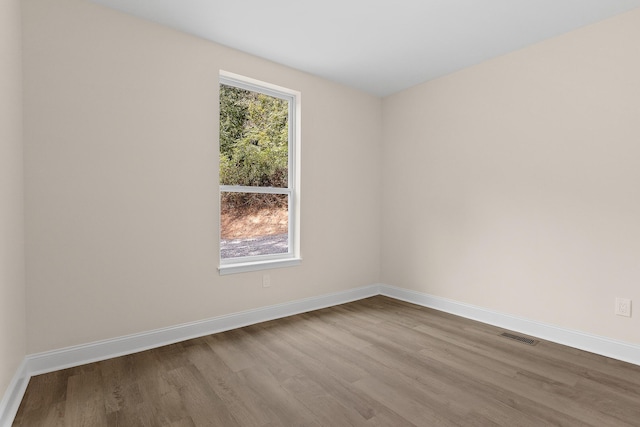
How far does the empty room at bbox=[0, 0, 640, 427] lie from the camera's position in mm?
2014

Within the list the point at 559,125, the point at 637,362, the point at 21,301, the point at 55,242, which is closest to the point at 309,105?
the point at 559,125

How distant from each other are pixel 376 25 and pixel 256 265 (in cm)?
244

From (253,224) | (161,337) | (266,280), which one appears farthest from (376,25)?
(161,337)

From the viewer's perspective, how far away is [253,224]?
342cm

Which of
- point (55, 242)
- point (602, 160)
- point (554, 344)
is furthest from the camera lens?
point (554, 344)

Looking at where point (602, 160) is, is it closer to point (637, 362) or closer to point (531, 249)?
point (531, 249)

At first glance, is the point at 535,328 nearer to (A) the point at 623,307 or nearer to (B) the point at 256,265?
(A) the point at 623,307

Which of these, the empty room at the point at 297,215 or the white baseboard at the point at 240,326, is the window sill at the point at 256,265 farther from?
the white baseboard at the point at 240,326

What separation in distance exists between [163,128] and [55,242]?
3.80ft

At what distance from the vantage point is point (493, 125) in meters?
3.29

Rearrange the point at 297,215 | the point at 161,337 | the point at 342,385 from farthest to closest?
the point at 297,215 → the point at 161,337 → the point at 342,385

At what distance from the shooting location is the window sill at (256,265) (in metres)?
3.09

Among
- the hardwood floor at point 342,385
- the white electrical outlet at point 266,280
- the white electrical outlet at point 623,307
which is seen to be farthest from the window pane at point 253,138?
the white electrical outlet at point 623,307

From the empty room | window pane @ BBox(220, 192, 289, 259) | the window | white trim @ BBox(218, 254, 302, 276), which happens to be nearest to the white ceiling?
the empty room
